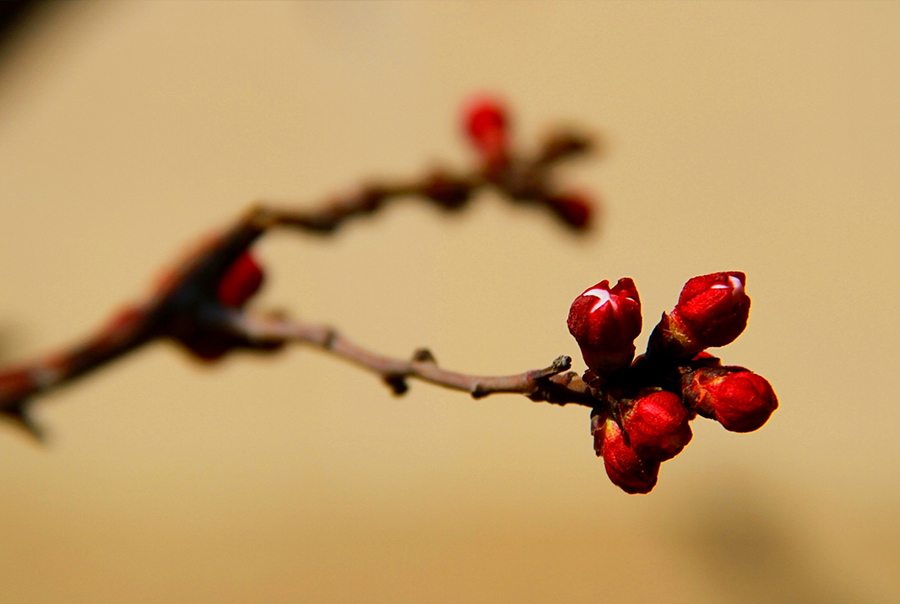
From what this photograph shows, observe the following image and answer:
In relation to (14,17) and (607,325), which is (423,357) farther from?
(14,17)

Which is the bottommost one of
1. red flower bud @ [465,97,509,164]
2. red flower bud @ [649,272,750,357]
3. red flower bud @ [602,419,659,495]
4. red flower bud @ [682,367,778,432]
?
red flower bud @ [602,419,659,495]

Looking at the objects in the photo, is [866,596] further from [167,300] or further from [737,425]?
[167,300]

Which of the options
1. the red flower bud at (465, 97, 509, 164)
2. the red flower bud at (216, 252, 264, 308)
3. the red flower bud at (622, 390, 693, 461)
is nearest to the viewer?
the red flower bud at (622, 390, 693, 461)

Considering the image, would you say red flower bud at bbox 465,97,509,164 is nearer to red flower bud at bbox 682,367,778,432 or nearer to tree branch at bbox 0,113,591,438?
tree branch at bbox 0,113,591,438

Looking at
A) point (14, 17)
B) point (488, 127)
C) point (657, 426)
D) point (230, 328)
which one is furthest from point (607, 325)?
point (14, 17)

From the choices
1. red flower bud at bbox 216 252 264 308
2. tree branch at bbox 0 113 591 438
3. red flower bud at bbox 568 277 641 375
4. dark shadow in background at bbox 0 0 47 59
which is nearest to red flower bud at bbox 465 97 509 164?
tree branch at bbox 0 113 591 438

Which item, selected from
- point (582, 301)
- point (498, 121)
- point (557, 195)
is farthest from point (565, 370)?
point (498, 121)

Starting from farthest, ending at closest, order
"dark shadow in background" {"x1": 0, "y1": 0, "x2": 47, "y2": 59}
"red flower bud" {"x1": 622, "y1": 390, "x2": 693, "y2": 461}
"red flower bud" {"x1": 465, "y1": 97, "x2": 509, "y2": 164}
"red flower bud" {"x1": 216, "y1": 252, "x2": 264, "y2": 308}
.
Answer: "dark shadow in background" {"x1": 0, "y1": 0, "x2": 47, "y2": 59}
"red flower bud" {"x1": 465, "y1": 97, "x2": 509, "y2": 164}
"red flower bud" {"x1": 216, "y1": 252, "x2": 264, "y2": 308}
"red flower bud" {"x1": 622, "y1": 390, "x2": 693, "y2": 461}
